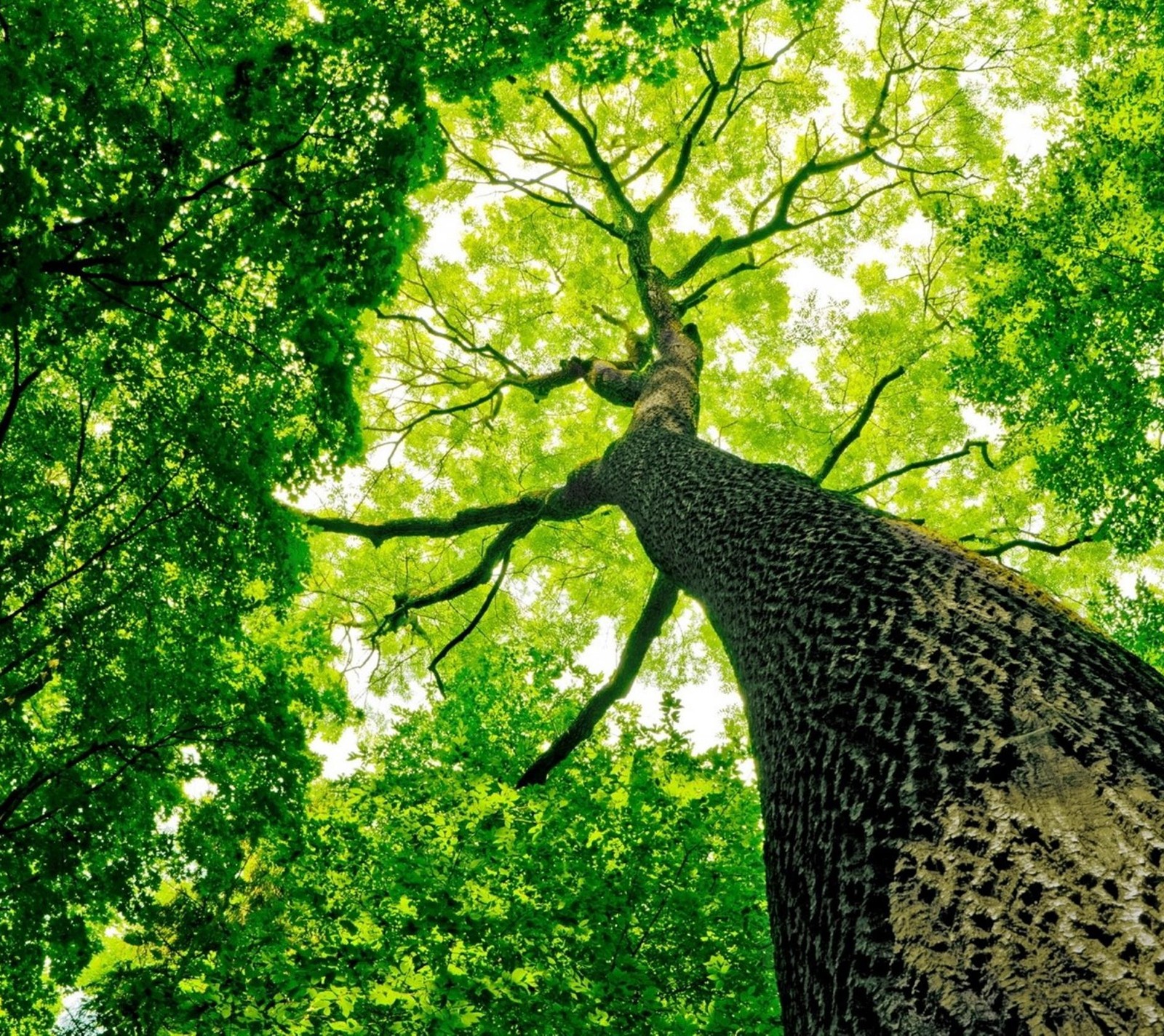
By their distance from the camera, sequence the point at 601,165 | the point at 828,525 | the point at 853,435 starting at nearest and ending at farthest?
1. the point at 828,525
2. the point at 853,435
3. the point at 601,165

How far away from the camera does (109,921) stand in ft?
18.0

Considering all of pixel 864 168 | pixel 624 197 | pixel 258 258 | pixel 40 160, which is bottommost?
pixel 40 160

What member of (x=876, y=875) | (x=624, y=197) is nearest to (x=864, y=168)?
(x=624, y=197)

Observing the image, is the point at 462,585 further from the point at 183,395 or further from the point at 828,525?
the point at 828,525

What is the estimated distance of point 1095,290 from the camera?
5883 mm

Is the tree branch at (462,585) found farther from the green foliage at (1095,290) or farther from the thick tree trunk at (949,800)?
the thick tree trunk at (949,800)

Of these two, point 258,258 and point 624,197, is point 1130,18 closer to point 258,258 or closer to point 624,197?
point 624,197

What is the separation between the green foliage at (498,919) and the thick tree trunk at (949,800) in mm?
3005

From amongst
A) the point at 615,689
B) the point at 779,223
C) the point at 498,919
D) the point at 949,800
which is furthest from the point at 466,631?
the point at 779,223

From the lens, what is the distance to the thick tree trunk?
1266mm

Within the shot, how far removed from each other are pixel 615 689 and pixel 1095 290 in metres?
6.17

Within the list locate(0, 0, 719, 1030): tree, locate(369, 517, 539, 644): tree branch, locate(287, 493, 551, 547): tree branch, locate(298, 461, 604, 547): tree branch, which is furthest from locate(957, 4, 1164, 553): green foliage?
locate(369, 517, 539, 644): tree branch

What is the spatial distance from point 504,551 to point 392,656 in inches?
182

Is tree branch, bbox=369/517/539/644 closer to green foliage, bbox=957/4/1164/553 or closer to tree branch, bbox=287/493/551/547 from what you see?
tree branch, bbox=287/493/551/547
